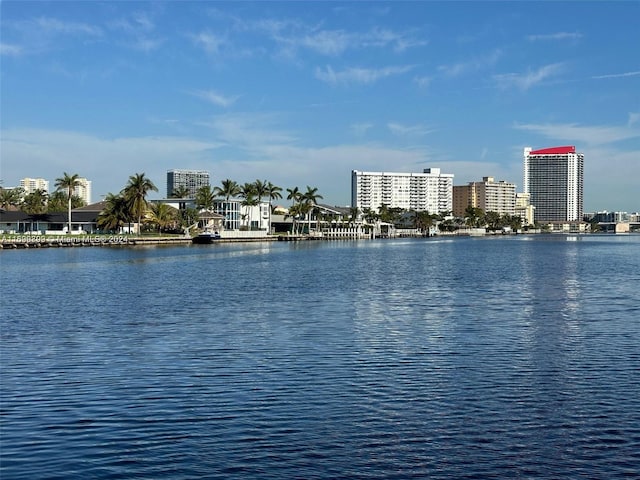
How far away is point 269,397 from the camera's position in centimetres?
1741

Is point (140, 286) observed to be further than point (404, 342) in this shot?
Yes

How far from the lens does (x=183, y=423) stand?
15.3m

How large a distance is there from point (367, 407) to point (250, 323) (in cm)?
1399

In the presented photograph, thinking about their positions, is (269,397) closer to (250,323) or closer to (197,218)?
(250,323)

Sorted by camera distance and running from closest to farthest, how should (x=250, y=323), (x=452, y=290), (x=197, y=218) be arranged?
(x=250, y=323)
(x=452, y=290)
(x=197, y=218)

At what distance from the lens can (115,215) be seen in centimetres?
13750

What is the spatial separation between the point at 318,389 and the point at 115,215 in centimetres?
12596

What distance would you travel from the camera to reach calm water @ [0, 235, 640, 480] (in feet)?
43.0

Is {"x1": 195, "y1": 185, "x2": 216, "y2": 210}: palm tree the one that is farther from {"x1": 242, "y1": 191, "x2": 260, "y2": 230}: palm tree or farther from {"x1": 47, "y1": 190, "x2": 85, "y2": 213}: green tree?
{"x1": 47, "y1": 190, "x2": 85, "y2": 213}: green tree

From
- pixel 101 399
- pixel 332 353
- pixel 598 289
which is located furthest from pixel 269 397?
pixel 598 289

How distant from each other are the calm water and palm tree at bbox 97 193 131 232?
102600mm

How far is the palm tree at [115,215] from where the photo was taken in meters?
137

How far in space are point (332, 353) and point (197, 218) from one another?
13673 cm

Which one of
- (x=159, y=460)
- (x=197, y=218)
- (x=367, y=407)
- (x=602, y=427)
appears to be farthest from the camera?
(x=197, y=218)
